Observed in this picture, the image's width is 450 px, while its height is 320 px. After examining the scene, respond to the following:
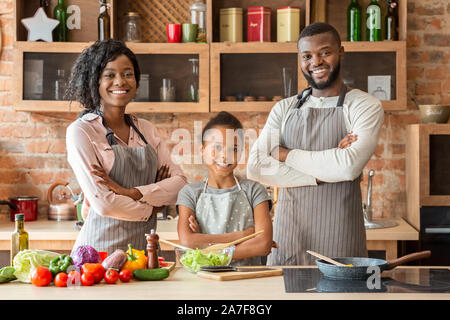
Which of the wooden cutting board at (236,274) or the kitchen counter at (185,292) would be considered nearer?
the kitchen counter at (185,292)

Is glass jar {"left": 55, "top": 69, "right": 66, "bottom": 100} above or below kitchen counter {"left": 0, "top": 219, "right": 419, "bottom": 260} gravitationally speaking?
above

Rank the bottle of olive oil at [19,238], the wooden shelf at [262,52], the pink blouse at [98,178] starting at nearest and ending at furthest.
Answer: the bottle of olive oil at [19,238]
the pink blouse at [98,178]
the wooden shelf at [262,52]

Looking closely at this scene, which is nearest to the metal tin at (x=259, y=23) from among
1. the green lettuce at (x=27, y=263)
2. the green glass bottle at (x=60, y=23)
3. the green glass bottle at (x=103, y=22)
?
the green glass bottle at (x=103, y=22)

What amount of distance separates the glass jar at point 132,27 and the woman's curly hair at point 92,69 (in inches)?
52.6

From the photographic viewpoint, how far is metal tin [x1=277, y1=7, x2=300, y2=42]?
11.8ft

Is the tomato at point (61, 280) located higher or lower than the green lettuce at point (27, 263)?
lower

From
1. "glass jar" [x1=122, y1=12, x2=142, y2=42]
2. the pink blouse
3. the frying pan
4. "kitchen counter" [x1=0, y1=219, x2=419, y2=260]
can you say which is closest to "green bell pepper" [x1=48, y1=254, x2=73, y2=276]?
the pink blouse

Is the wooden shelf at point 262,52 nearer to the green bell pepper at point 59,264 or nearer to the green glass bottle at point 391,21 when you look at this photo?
the green glass bottle at point 391,21

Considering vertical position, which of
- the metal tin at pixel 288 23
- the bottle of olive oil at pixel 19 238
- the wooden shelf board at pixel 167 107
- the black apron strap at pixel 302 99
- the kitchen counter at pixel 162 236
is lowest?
the kitchen counter at pixel 162 236

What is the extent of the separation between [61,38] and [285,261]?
214 cm

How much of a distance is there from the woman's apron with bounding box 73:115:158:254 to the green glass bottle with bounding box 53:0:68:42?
1585mm

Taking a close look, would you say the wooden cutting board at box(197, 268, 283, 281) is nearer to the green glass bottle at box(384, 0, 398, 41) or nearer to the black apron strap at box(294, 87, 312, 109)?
the black apron strap at box(294, 87, 312, 109)

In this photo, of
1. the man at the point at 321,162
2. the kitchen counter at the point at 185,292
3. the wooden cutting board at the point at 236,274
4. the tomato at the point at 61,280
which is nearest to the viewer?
the kitchen counter at the point at 185,292

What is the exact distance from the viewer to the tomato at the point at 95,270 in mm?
1713
